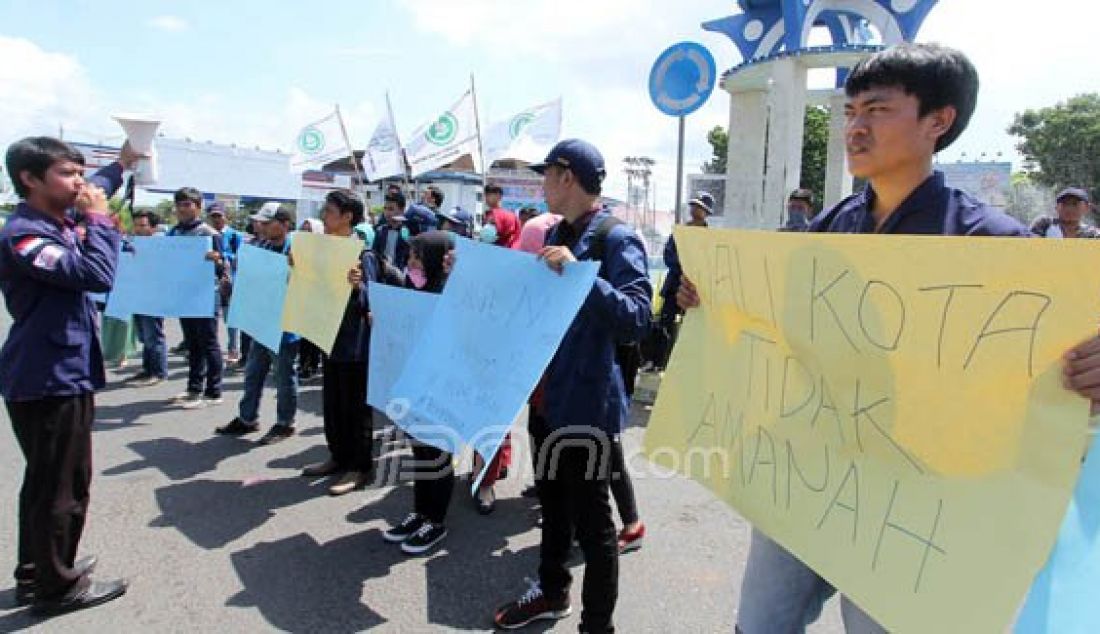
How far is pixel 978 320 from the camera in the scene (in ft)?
3.87

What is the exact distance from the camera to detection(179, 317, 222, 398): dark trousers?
19.5ft

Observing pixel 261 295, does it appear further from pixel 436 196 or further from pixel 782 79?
pixel 782 79

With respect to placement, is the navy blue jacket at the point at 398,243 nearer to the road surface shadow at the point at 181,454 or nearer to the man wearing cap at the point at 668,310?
the road surface shadow at the point at 181,454

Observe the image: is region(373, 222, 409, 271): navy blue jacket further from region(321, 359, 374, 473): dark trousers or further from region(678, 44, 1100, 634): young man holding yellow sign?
region(678, 44, 1100, 634): young man holding yellow sign

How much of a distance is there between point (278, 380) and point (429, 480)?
2080 millimetres

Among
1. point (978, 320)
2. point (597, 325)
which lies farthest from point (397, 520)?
point (978, 320)

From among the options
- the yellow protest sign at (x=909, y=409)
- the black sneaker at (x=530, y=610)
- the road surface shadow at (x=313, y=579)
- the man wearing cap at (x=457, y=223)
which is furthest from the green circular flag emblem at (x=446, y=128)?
the yellow protest sign at (x=909, y=409)

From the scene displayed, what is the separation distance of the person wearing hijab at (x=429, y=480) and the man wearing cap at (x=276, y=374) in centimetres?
179

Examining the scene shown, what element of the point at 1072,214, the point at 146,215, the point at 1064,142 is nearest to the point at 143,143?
the point at 146,215

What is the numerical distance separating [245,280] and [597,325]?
137 inches

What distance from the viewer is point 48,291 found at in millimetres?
2631

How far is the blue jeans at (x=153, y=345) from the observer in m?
6.80

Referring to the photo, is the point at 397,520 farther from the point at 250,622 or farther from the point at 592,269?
the point at 592,269

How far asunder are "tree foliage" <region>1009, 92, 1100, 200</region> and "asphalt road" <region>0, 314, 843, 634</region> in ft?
130
